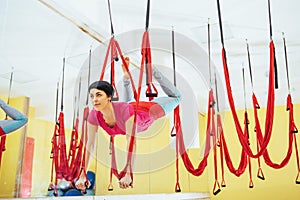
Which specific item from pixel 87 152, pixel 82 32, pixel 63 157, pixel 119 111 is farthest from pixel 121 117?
pixel 82 32

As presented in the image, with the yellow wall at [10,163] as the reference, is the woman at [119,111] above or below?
above

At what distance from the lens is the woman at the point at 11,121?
59.8 inches

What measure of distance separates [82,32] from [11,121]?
2.96 ft

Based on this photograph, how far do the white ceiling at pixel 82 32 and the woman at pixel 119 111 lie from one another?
0.41m

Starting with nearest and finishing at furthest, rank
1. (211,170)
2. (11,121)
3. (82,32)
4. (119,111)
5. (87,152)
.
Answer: (11,121) → (119,111) → (87,152) → (82,32) → (211,170)

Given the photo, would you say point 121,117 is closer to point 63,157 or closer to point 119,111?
point 119,111

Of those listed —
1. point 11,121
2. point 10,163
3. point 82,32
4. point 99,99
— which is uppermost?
point 82,32

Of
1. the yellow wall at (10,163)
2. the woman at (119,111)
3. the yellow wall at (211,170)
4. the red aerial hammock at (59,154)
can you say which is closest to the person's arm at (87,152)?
the woman at (119,111)

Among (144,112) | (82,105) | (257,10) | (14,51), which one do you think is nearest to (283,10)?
(257,10)

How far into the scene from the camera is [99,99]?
1.63 m

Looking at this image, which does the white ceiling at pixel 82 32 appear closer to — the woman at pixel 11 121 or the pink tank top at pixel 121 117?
the woman at pixel 11 121

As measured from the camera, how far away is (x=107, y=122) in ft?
5.75

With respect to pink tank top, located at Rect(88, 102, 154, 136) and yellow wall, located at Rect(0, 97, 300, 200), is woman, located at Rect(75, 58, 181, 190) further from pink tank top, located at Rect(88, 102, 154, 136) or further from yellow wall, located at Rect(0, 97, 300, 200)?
yellow wall, located at Rect(0, 97, 300, 200)

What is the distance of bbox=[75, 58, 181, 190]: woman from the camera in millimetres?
1640
